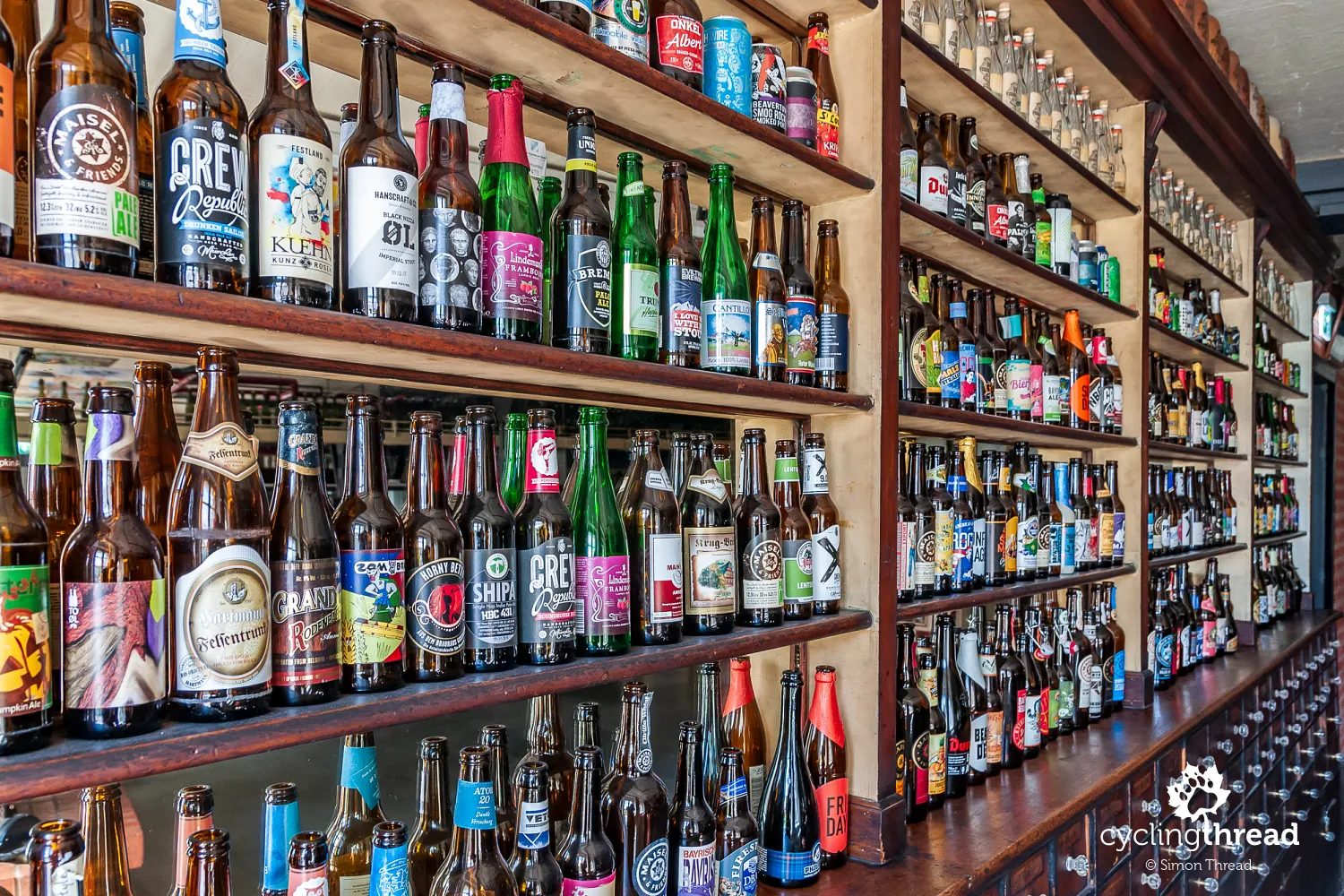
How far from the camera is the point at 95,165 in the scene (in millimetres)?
724

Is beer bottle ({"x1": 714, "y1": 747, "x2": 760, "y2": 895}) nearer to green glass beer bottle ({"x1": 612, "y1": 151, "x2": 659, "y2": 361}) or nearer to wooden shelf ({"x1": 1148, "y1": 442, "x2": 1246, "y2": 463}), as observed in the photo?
green glass beer bottle ({"x1": 612, "y1": 151, "x2": 659, "y2": 361})

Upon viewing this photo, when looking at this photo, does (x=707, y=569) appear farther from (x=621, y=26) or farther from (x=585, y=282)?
(x=621, y=26)

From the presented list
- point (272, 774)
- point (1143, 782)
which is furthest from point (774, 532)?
point (272, 774)

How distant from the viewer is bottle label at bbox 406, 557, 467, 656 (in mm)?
947

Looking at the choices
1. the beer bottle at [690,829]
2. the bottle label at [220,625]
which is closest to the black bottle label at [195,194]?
the bottle label at [220,625]

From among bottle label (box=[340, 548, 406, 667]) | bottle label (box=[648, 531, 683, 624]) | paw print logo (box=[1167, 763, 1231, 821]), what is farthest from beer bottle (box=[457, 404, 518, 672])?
paw print logo (box=[1167, 763, 1231, 821])

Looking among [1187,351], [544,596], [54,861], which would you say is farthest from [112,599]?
[1187,351]

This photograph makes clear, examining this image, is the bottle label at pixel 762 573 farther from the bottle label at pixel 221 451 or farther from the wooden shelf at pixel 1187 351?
the wooden shelf at pixel 1187 351

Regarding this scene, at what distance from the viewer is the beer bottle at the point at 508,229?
1039 mm

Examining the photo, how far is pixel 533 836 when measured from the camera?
1.03 metres

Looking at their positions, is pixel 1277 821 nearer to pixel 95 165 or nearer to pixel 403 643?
pixel 403 643

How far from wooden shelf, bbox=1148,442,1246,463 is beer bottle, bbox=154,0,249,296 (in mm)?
2760

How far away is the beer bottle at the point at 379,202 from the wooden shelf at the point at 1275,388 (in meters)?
4.13

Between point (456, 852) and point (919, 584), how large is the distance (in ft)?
3.48
